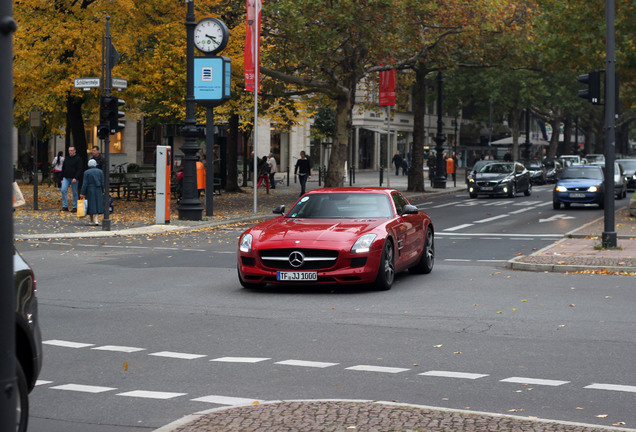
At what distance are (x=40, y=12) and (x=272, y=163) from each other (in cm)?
1674

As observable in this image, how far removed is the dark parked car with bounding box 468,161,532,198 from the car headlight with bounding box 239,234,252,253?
28.7 meters

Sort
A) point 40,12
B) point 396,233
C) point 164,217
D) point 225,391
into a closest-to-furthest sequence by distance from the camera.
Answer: point 225,391 → point 396,233 → point 164,217 → point 40,12

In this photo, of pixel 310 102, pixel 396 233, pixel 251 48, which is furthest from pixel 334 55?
pixel 396 233

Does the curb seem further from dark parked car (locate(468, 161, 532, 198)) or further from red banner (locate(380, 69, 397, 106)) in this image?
dark parked car (locate(468, 161, 532, 198))

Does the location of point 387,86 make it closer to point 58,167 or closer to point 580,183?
point 580,183

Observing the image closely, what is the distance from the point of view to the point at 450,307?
40.3ft

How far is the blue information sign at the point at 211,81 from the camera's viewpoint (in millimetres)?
28359

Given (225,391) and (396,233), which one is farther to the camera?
(396,233)

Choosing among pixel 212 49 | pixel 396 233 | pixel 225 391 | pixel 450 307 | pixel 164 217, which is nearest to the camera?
pixel 225 391

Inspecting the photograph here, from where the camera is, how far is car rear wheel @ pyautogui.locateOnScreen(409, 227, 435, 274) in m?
16.0

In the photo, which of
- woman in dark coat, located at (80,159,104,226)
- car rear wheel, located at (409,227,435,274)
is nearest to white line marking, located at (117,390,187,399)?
car rear wheel, located at (409,227,435,274)

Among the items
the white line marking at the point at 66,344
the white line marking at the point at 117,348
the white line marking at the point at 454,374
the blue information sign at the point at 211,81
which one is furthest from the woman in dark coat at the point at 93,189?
the white line marking at the point at 454,374

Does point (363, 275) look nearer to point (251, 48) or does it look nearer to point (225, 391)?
point (225, 391)

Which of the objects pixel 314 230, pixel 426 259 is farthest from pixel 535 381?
pixel 426 259
